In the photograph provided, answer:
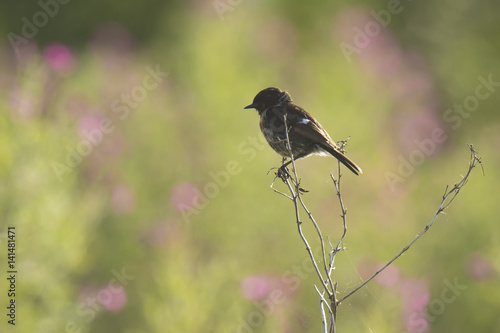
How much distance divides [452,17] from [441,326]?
6466mm

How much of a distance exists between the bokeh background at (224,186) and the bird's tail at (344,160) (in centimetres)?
66

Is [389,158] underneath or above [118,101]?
underneath

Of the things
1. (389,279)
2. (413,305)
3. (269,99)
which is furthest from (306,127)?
(413,305)

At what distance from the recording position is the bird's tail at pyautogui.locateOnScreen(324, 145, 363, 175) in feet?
9.54

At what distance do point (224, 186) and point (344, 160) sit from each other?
2.54 metres

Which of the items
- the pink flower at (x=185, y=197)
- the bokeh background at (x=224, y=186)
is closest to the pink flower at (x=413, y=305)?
the bokeh background at (x=224, y=186)

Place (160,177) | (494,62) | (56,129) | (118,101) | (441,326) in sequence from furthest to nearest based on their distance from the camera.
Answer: (494,62)
(118,101)
(160,177)
(441,326)
(56,129)

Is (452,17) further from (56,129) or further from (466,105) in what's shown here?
(56,129)

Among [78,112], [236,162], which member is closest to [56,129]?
[78,112]

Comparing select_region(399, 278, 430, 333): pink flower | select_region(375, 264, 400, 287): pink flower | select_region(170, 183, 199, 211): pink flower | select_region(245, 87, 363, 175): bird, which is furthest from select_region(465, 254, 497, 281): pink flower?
select_region(170, 183, 199, 211): pink flower

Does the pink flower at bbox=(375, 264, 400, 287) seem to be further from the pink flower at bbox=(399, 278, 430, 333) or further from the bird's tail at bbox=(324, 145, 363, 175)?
the bird's tail at bbox=(324, 145, 363, 175)

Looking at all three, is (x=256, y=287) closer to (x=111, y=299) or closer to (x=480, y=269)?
(x=111, y=299)

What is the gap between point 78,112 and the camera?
15.3 feet

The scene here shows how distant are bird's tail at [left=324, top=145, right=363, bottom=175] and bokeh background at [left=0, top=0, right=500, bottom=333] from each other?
665 mm
